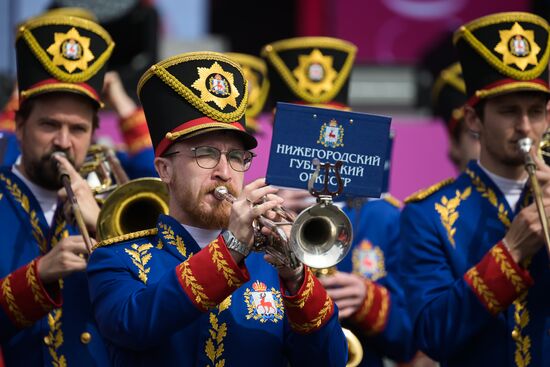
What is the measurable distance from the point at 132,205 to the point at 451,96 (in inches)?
129

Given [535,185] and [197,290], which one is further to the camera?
[535,185]

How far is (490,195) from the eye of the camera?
6.67 metres

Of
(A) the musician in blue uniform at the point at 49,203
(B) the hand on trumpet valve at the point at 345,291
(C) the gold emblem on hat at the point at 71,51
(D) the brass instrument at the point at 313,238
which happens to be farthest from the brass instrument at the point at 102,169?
(D) the brass instrument at the point at 313,238

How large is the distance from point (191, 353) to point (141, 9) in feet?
24.6

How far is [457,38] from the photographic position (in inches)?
272

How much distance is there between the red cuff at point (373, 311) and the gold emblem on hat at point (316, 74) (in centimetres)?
126

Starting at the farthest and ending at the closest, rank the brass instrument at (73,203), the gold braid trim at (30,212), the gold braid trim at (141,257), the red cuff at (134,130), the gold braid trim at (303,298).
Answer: the red cuff at (134,130), the gold braid trim at (30,212), the brass instrument at (73,203), the gold braid trim at (141,257), the gold braid trim at (303,298)

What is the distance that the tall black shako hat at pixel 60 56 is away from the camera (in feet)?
22.8

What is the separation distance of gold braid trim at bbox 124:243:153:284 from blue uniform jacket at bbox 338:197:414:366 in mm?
1839

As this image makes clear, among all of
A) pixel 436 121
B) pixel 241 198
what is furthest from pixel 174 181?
pixel 436 121

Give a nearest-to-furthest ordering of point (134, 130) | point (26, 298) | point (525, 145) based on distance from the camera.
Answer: point (525, 145) → point (26, 298) → point (134, 130)

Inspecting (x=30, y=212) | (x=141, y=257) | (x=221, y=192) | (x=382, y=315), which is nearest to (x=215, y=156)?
(x=221, y=192)

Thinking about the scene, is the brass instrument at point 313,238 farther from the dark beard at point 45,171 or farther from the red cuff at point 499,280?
the dark beard at point 45,171

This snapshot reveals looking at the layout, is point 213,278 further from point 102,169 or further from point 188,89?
point 102,169
